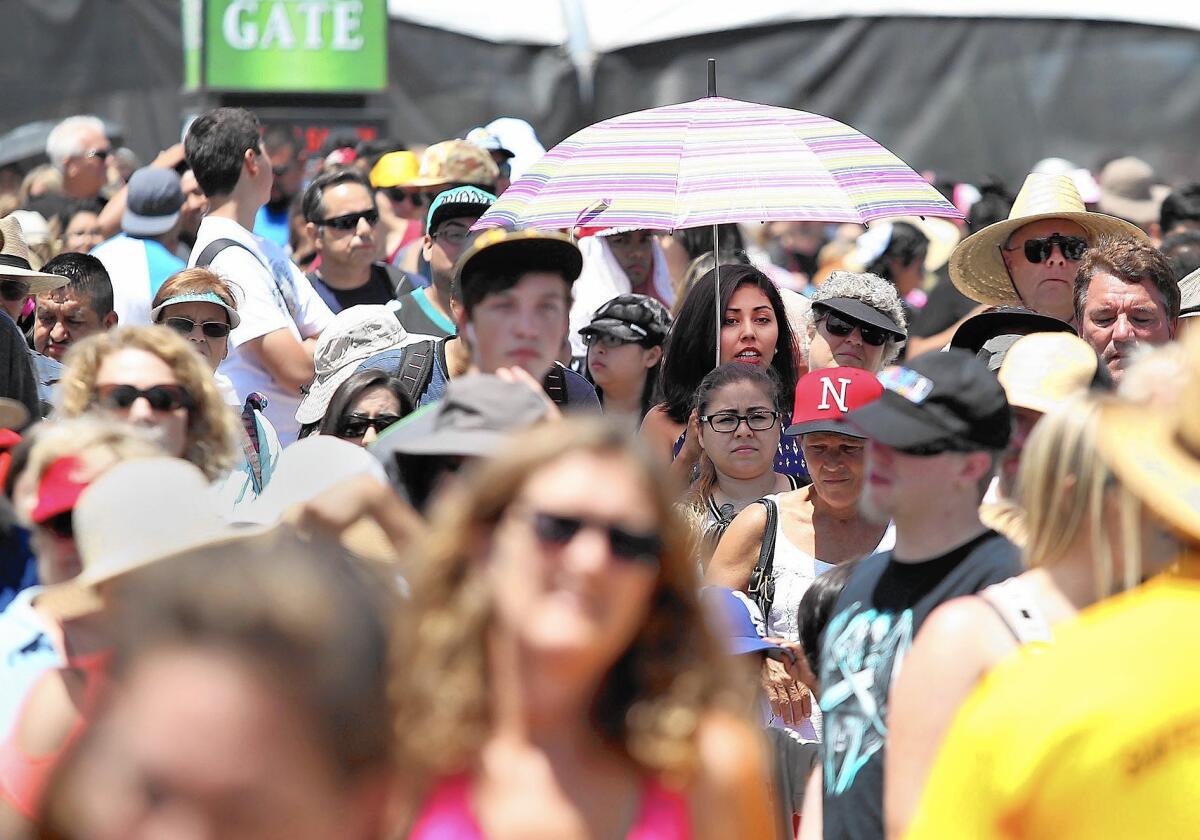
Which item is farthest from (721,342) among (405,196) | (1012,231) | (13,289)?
(405,196)

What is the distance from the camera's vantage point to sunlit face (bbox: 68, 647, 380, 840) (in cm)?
147

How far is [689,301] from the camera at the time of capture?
6.40 m

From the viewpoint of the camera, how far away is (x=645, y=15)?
43.0 ft

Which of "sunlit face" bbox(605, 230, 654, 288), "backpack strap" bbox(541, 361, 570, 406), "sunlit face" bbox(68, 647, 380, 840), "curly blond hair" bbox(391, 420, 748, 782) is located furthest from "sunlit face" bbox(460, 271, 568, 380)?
"sunlit face" bbox(605, 230, 654, 288)

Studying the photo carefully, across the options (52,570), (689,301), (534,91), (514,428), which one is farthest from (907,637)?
(534,91)

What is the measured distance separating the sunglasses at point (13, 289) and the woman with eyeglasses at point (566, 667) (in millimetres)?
4013

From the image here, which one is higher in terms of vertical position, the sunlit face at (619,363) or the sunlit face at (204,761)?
A: the sunlit face at (204,761)

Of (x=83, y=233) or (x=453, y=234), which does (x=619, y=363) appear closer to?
(x=453, y=234)

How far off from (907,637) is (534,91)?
33.3ft

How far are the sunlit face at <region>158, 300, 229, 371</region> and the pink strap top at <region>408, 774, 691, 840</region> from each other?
3.57 m

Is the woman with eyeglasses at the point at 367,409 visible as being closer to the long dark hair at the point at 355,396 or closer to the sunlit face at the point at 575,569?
the long dark hair at the point at 355,396

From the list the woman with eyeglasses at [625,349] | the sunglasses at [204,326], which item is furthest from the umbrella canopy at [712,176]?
the sunglasses at [204,326]

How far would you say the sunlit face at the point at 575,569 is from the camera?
2.30 meters

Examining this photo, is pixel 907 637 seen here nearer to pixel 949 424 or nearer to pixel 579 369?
pixel 949 424
